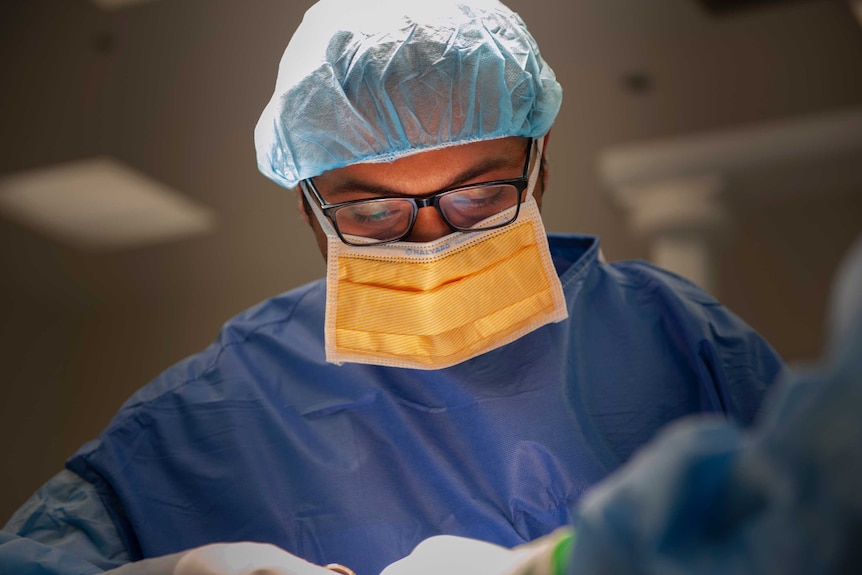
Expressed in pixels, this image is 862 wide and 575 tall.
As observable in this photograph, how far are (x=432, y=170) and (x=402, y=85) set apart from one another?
0.15 meters

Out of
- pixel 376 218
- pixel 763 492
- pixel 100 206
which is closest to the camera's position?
pixel 763 492

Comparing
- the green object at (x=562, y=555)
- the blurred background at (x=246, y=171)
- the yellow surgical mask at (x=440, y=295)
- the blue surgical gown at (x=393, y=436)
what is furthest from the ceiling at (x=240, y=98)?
the green object at (x=562, y=555)

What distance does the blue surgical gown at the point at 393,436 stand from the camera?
143cm

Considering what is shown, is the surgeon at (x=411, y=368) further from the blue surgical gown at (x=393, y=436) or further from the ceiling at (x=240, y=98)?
the ceiling at (x=240, y=98)

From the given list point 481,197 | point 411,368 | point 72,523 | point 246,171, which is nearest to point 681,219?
point 481,197

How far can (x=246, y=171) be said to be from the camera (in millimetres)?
2299

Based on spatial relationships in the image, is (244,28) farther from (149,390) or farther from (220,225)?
(149,390)

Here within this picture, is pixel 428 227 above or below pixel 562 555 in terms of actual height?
above

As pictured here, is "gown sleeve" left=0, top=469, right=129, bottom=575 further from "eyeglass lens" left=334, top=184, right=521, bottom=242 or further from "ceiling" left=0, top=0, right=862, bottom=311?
"ceiling" left=0, top=0, right=862, bottom=311

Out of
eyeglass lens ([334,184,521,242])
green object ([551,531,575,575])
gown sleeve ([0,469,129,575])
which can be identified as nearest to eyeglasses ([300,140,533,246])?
eyeglass lens ([334,184,521,242])

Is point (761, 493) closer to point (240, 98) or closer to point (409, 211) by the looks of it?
point (409, 211)

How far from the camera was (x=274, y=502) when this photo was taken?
1.49 m

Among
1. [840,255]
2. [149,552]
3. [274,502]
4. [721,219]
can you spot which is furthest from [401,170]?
[840,255]

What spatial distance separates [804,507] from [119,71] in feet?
6.89
